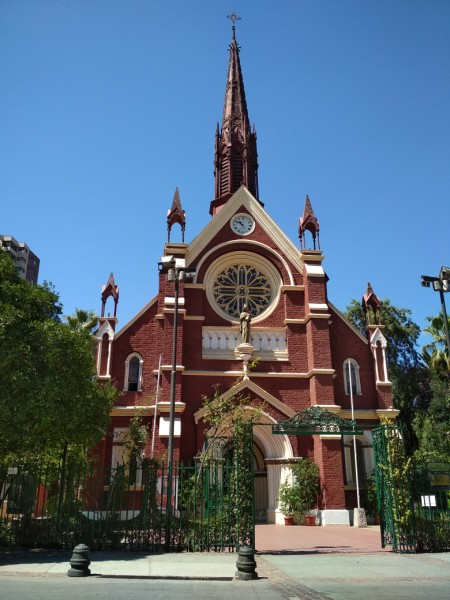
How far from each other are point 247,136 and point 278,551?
2832 centimetres

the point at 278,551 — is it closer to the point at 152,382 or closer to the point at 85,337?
the point at 85,337

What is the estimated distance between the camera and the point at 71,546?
14375 millimetres

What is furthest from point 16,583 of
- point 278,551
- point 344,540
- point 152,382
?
point 152,382

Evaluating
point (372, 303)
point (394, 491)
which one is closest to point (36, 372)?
point (394, 491)

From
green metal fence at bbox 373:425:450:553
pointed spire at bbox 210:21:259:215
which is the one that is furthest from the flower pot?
pointed spire at bbox 210:21:259:215

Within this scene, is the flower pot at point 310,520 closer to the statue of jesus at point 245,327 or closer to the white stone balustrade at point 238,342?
the white stone balustrade at point 238,342

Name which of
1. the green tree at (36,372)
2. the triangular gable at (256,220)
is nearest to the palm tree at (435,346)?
the triangular gable at (256,220)

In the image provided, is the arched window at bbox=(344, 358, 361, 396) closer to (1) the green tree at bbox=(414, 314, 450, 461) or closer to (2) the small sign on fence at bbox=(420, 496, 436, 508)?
(1) the green tree at bbox=(414, 314, 450, 461)

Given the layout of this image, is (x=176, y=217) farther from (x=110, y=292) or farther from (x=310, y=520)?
(x=310, y=520)

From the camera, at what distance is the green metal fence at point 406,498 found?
14.3 meters

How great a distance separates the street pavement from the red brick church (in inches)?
337

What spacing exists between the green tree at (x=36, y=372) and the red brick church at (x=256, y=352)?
7.32 metres

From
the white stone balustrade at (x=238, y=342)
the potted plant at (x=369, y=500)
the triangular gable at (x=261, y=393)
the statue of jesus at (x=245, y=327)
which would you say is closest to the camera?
the potted plant at (x=369, y=500)

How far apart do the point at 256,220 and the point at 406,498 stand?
17651 millimetres
